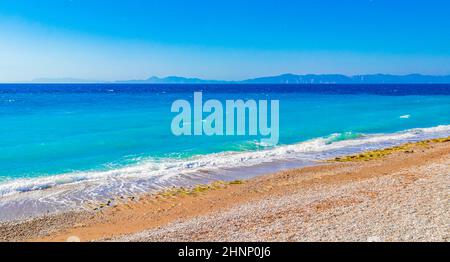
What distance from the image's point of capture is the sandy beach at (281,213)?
8.77 meters

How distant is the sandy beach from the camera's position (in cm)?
877

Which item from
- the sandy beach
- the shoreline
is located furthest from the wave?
the sandy beach

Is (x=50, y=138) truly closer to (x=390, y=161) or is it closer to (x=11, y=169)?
(x=11, y=169)

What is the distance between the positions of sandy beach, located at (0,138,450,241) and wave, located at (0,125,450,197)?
12.5 ft

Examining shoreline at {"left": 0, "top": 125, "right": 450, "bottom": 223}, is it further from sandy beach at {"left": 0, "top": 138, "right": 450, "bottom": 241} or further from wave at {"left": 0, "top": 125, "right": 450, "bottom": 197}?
sandy beach at {"left": 0, "top": 138, "right": 450, "bottom": 241}

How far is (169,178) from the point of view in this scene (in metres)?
19.3

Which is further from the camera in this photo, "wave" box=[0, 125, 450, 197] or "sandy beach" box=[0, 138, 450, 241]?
"wave" box=[0, 125, 450, 197]

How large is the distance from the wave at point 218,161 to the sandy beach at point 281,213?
3.82 m

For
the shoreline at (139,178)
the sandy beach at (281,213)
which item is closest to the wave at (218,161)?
the shoreline at (139,178)

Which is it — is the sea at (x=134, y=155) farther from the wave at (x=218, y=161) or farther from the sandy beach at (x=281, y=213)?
the sandy beach at (x=281, y=213)

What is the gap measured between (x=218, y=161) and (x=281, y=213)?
39.1 ft

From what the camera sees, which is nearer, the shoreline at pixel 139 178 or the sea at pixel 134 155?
the shoreline at pixel 139 178
